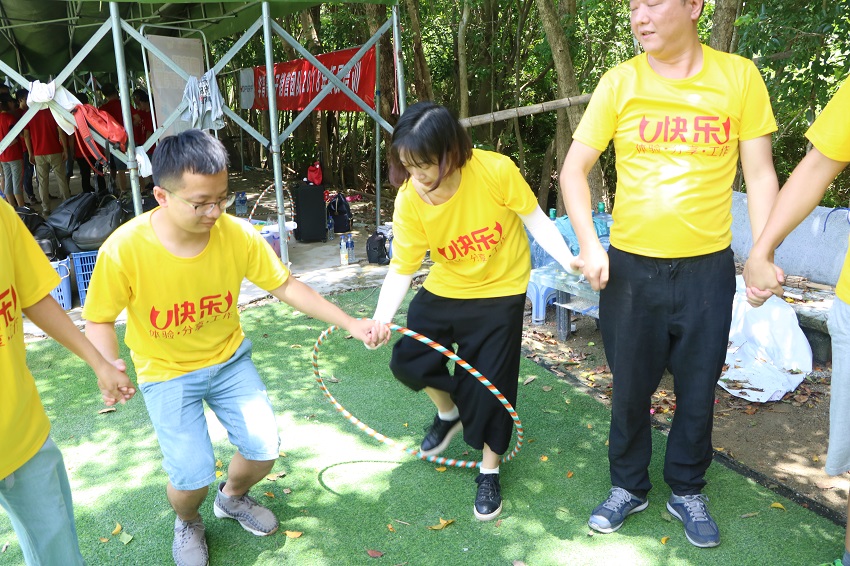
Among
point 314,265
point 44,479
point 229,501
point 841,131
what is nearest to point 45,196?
point 314,265

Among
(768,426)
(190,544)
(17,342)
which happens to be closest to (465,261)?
(190,544)

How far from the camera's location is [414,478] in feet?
11.9

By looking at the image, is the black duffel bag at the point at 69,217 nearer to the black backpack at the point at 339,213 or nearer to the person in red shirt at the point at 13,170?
the black backpack at the point at 339,213

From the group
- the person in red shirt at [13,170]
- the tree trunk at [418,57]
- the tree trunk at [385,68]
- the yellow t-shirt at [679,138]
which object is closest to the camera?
the yellow t-shirt at [679,138]

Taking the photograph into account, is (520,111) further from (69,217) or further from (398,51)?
(69,217)

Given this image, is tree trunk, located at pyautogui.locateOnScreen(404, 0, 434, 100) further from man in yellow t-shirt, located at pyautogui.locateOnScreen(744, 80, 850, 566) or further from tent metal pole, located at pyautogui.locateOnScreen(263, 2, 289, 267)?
man in yellow t-shirt, located at pyautogui.locateOnScreen(744, 80, 850, 566)

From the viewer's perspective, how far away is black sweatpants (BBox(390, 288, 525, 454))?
321cm

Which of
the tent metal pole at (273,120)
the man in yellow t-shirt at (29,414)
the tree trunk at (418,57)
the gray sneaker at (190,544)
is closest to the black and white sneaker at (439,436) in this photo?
the gray sneaker at (190,544)

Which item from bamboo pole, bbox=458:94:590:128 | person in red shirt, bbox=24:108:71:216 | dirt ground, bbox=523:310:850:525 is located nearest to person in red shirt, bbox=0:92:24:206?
person in red shirt, bbox=24:108:71:216

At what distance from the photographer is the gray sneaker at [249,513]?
3.19 metres

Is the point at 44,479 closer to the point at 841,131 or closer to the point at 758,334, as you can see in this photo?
the point at 841,131

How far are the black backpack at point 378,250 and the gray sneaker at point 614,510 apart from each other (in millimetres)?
5260

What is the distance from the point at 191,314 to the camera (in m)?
2.78

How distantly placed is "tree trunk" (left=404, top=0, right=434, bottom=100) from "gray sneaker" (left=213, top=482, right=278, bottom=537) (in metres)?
8.52
